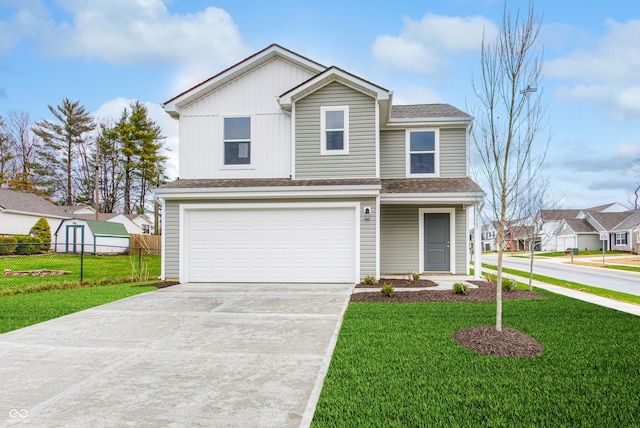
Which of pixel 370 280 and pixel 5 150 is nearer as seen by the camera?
pixel 370 280

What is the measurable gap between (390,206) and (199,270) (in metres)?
6.66

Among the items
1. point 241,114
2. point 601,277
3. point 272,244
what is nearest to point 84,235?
point 241,114

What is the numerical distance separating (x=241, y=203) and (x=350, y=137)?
3817 millimetres

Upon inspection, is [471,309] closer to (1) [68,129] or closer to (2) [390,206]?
(2) [390,206]

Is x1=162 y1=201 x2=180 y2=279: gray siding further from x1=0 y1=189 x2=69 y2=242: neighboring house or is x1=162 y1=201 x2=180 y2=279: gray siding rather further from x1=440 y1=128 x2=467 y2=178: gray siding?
x1=0 y1=189 x2=69 y2=242: neighboring house

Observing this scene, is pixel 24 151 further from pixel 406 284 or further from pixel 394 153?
pixel 406 284

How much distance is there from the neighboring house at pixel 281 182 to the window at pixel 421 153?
80 centimetres

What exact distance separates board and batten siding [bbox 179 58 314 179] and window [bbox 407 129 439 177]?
14.0 ft

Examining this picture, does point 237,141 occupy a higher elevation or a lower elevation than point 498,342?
higher

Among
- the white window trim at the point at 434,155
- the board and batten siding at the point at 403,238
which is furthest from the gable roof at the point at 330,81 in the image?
the board and batten siding at the point at 403,238

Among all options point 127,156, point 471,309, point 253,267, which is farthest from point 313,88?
point 127,156

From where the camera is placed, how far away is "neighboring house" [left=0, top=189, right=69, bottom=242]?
83.9 ft

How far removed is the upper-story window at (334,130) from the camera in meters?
11.3

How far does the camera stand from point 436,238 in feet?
43.2
